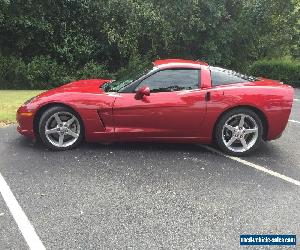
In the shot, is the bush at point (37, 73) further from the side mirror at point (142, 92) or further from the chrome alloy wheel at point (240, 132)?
the chrome alloy wheel at point (240, 132)

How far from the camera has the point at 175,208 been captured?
432cm

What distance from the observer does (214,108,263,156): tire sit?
19.8 feet

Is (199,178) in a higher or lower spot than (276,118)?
lower

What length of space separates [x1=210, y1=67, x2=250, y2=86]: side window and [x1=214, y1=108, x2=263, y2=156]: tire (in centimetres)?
48

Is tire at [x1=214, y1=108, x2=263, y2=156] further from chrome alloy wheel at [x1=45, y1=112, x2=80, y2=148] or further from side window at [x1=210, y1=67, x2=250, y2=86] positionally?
chrome alloy wheel at [x1=45, y1=112, x2=80, y2=148]

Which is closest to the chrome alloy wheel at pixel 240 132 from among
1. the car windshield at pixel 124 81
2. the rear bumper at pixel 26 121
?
the car windshield at pixel 124 81

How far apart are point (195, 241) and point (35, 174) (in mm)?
2364

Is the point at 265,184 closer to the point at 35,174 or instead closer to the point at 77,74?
the point at 35,174

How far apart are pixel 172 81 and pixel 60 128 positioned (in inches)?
70.5

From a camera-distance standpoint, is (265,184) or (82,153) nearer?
(265,184)

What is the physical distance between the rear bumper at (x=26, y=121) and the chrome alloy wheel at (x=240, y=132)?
2831mm

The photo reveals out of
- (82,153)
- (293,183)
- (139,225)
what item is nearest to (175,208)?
(139,225)

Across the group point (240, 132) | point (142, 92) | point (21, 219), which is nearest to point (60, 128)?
point (142, 92)

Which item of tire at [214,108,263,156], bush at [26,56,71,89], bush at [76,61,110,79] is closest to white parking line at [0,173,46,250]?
tire at [214,108,263,156]
